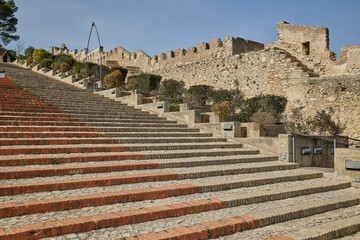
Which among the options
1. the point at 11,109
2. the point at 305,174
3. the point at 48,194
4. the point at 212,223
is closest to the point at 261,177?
the point at 305,174

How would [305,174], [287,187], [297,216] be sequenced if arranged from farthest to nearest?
[305,174] < [287,187] < [297,216]

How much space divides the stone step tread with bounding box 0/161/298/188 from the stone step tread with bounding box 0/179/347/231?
0.83 meters

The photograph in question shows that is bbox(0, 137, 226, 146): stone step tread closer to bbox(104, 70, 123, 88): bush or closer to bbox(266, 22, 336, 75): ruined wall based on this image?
bbox(266, 22, 336, 75): ruined wall

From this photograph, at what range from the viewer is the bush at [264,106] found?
13.7m

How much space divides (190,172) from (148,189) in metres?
1.40

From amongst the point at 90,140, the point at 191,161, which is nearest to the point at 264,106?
the point at 191,161

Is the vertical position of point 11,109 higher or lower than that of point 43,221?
higher

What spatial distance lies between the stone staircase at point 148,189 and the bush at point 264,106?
138 inches

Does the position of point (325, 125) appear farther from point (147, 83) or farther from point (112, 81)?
point (112, 81)

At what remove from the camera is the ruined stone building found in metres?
13.9

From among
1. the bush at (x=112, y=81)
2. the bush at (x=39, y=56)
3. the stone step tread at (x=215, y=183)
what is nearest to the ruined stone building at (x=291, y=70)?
the bush at (x=112, y=81)

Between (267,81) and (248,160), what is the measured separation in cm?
912

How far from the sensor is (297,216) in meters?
5.69

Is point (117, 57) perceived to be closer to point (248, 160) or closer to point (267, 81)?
point (267, 81)
